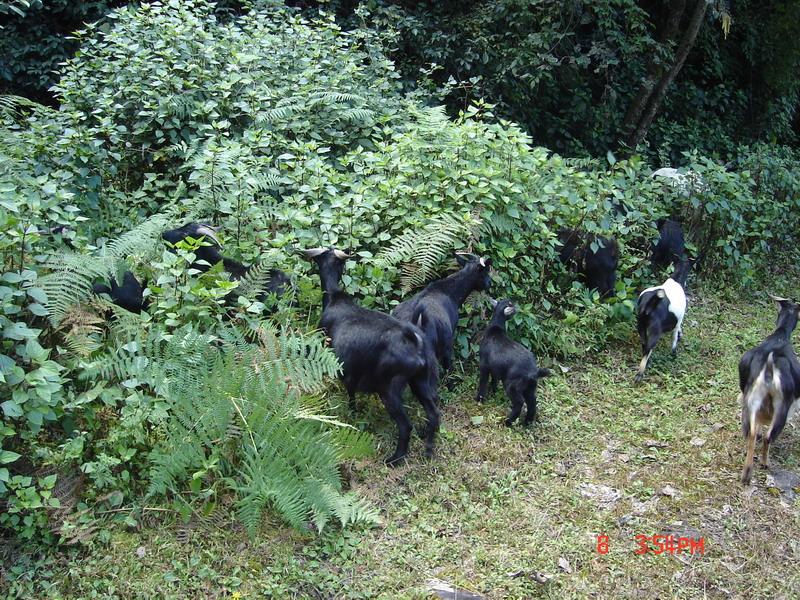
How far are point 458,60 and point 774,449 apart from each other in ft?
24.5

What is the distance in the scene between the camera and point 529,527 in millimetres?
4957

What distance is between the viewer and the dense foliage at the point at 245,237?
468 cm

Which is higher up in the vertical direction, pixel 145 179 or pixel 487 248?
pixel 487 248

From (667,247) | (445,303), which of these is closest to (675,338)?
(667,247)

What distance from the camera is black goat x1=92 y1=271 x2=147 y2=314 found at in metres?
5.88

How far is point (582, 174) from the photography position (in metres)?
8.00

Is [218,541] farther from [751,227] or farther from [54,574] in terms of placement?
[751,227]

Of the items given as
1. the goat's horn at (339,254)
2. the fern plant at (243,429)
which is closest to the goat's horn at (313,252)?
the goat's horn at (339,254)

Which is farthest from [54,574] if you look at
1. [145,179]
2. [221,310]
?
[145,179]

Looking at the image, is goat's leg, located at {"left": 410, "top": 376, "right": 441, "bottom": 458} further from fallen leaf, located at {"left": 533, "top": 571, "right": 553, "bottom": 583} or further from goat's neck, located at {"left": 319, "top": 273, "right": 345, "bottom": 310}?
fallen leaf, located at {"left": 533, "top": 571, "right": 553, "bottom": 583}

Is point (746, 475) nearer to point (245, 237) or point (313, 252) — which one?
point (313, 252)
